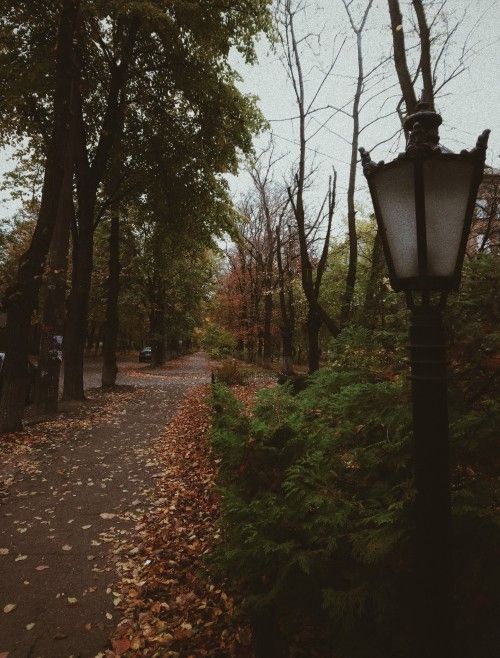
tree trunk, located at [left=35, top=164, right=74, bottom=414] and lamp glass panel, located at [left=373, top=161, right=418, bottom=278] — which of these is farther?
tree trunk, located at [left=35, top=164, right=74, bottom=414]

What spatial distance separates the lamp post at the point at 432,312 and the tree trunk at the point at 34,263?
8888mm

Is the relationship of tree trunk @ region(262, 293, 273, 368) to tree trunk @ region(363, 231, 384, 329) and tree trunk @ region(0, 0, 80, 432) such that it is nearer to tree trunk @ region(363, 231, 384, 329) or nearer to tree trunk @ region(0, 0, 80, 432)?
tree trunk @ region(363, 231, 384, 329)

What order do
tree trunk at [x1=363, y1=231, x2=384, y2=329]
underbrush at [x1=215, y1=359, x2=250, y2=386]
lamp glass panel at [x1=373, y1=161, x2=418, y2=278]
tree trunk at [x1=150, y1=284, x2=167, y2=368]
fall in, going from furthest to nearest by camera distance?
1. tree trunk at [x1=150, y1=284, x2=167, y2=368]
2. underbrush at [x1=215, y1=359, x2=250, y2=386]
3. tree trunk at [x1=363, y1=231, x2=384, y2=329]
4. lamp glass panel at [x1=373, y1=161, x2=418, y2=278]

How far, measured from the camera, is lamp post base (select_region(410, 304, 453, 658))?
1916 millimetres

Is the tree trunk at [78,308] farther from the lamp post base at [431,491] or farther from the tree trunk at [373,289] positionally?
the lamp post base at [431,491]

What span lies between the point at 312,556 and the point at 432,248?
74.8 inches

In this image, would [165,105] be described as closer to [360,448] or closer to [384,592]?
[360,448]

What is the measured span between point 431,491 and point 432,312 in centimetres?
85

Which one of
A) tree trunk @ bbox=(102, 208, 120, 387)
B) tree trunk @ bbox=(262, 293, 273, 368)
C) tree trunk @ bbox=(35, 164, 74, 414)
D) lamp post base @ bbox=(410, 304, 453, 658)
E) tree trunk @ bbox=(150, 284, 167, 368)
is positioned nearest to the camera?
lamp post base @ bbox=(410, 304, 453, 658)

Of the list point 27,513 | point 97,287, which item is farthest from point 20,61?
point 97,287

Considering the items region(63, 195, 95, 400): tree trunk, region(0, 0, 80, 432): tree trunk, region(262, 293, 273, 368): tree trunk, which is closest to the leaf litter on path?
region(0, 0, 80, 432): tree trunk

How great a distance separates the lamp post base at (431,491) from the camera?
6.29 ft

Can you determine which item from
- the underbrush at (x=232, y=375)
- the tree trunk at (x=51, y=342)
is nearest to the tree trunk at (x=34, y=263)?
the tree trunk at (x=51, y=342)

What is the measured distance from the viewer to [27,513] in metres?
5.61
